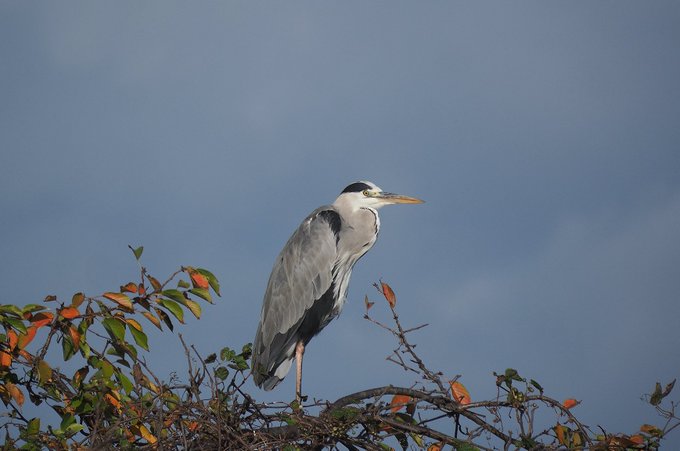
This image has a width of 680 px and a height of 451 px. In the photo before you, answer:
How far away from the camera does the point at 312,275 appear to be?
5.89 m

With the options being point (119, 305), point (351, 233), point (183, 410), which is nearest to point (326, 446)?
point (183, 410)

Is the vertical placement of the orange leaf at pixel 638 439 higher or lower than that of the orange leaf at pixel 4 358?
lower

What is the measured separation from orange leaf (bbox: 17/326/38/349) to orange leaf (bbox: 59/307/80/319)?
130mm

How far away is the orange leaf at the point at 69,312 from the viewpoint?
124 inches

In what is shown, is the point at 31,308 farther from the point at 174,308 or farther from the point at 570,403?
the point at 570,403

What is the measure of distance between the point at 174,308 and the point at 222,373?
38 cm

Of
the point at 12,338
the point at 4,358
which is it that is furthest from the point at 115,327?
the point at 4,358

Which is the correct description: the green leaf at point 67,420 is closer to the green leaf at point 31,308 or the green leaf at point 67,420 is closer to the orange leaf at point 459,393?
the green leaf at point 31,308

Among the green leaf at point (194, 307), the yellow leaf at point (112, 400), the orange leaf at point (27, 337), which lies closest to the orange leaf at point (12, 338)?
the orange leaf at point (27, 337)

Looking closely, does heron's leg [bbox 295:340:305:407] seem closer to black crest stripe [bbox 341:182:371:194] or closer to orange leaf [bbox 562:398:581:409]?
black crest stripe [bbox 341:182:371:194]

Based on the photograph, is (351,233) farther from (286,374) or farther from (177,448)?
(177,448)

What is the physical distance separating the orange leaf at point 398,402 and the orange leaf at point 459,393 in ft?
0.65

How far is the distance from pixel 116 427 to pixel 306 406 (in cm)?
77

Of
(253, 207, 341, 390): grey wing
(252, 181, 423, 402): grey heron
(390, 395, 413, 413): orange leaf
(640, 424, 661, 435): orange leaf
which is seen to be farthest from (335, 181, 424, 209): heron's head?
(640, 424, 661, 435): orange leaf
